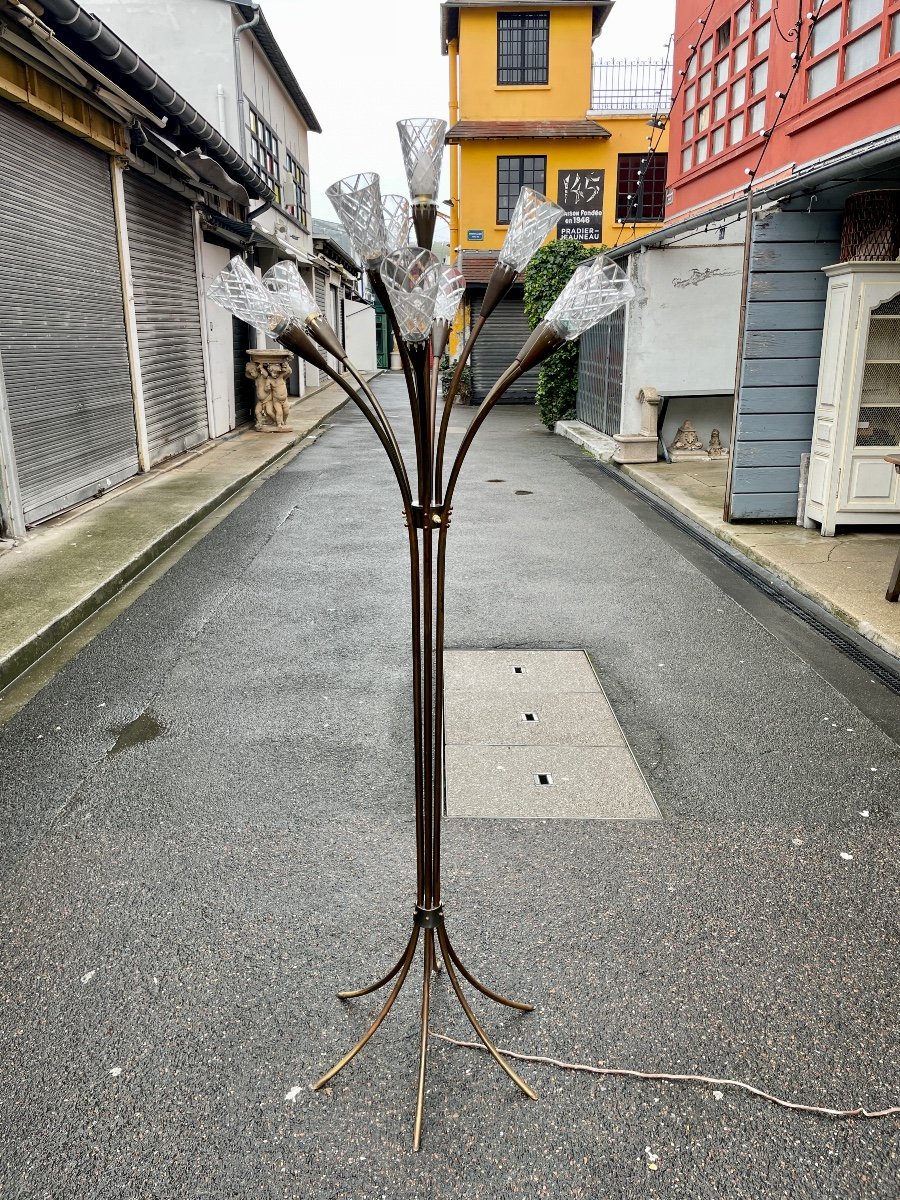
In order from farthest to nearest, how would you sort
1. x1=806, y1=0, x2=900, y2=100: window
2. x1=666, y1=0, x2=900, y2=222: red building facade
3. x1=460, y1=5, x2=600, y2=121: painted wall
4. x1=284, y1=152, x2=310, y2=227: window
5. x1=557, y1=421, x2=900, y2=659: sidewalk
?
x1=284, y1=152, x2=310, y2=227: window < x1=460, y1=5, x2=600, y2=121: painted wall < x1=666, y1=0, x2=900, y2=222: red building facade < x1=806, y1=0, x2=900, y2=100: window < x1=557, y1=421, x2=900, y2=659: sidewalk

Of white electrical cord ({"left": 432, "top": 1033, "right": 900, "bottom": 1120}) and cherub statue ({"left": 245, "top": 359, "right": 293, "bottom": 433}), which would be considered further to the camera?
cherub statue ({"left": 245, "top": 359, "right": 293, "bottom": 433})

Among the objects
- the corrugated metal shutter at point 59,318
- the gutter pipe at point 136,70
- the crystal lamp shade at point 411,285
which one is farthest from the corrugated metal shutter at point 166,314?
the crystal lamp shade at point 411,285

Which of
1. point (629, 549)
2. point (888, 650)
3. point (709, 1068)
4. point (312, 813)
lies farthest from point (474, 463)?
point (709, 1068)

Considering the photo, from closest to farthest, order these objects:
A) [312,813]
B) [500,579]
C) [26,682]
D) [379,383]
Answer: [312,813] → [26,682] → [500,579] → [379,383]

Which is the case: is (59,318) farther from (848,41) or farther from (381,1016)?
(381,1016)

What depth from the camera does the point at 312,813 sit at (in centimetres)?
377

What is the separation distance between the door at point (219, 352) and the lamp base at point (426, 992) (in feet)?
45.0

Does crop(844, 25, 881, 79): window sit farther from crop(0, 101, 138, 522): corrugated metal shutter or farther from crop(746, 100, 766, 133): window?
crop(0, 101, 138, 522): corrugated metal shutter

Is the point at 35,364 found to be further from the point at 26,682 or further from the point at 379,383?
the point at 379,383

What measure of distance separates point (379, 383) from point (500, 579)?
2937cm

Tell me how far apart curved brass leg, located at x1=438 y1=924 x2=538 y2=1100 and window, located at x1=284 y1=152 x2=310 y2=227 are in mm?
25602

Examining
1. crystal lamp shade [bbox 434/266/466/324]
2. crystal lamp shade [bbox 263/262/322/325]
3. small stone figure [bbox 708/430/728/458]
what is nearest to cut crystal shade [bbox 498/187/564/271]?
crystal lamp shade [bbox 434/266/466/324]

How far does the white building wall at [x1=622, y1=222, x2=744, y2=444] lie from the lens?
484 inches

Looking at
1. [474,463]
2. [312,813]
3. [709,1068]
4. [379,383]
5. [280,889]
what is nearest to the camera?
[709,1068]
